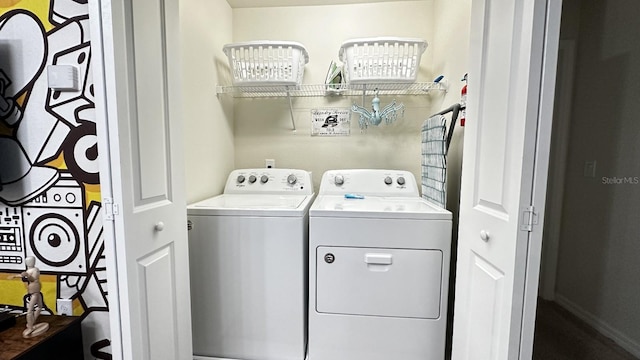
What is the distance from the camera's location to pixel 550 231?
114 centimetres

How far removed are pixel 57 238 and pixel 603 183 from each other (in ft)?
7.60

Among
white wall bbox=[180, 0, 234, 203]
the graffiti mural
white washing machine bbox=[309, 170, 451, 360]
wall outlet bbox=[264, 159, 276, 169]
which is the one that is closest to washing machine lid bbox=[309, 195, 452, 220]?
white washing machine bbox=[309, 170, 451, 360]

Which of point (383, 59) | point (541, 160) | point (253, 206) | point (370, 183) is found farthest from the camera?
point (370, 183)

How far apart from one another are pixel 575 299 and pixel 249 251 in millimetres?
1533

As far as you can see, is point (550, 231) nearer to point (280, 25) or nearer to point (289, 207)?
point (289, 207)

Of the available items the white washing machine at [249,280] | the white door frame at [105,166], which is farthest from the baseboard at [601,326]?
the white door frame at [105,166]

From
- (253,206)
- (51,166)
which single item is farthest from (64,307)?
(253,206)

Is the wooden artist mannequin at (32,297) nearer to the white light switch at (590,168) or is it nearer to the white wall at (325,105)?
the white wall at (325,105)

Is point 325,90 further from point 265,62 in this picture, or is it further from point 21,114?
point 21,114

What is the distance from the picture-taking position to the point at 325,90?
2.14 metres

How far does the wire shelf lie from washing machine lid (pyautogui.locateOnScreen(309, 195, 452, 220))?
83 cm

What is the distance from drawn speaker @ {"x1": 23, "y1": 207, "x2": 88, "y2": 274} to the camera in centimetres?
116

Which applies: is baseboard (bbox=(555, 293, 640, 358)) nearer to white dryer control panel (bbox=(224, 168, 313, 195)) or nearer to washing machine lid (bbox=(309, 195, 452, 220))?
washing machine lid (bbox=(309, 195, 452, 220))

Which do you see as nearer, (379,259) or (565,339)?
(565,339)
